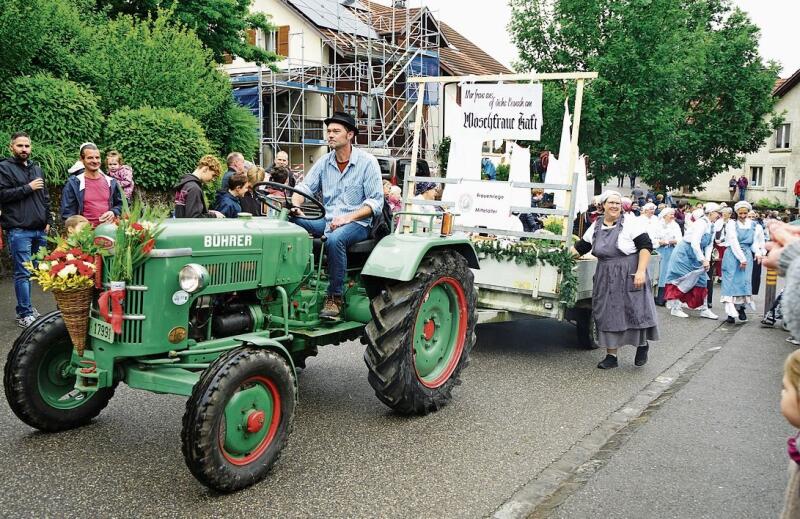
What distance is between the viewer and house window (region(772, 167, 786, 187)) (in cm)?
4278

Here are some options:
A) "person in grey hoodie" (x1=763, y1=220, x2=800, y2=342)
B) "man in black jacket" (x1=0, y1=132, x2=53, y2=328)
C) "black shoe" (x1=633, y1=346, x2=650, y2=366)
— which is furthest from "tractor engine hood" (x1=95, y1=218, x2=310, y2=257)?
"black shoe" (x1=633, y1=346, x2=650, y2=366)

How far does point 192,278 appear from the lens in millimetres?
3902

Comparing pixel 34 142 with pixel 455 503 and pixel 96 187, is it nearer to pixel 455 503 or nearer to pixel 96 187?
pixel 96 187

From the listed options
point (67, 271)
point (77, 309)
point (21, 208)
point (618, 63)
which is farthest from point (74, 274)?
point (618, 63)

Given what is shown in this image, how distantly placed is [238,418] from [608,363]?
438cm

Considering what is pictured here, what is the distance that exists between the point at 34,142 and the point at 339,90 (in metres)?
20.6

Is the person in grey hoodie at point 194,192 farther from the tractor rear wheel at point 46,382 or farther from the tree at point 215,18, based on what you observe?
the tree at point 215,18

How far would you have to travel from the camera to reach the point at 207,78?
14852mm

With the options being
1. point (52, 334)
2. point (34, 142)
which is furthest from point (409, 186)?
point (34, 142)

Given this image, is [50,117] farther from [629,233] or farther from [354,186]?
[629,233]

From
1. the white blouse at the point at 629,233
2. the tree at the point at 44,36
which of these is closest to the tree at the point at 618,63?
the tree at the point at 44,36

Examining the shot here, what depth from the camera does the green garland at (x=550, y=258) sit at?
6.91 meters

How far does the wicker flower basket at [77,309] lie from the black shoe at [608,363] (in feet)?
16.0

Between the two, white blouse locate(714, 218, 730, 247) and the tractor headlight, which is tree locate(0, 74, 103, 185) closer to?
the tractor headlight
